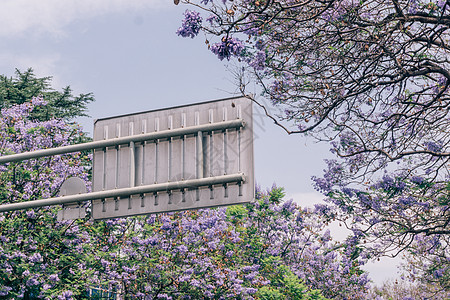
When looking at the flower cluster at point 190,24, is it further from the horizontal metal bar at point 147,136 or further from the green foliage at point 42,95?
the green foliage at point 42,95

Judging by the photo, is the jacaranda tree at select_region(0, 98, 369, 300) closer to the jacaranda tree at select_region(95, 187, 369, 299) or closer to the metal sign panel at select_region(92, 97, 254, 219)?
the jacaranda tree at select_region(95, 187, 369, 299)

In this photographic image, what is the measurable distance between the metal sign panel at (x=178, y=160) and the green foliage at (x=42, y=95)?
25533 mm

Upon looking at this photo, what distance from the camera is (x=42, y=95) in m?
32.4

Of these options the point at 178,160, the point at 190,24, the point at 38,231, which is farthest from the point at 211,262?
the point at 178,160

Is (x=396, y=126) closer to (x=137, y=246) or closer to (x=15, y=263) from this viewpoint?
(x=137, y=246)

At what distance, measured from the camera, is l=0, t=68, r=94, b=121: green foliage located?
33094mm

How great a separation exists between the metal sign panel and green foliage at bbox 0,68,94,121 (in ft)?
83.8

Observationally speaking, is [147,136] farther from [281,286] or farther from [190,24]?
[281,286]

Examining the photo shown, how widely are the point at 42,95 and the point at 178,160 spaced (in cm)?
2660

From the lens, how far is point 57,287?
19.8 metres

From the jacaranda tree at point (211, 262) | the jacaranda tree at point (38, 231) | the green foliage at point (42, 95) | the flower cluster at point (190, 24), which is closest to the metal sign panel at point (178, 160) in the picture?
the flower cluster at point (190, 24)

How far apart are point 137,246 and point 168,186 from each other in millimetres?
13582

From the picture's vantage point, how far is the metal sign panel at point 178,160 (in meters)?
7.39

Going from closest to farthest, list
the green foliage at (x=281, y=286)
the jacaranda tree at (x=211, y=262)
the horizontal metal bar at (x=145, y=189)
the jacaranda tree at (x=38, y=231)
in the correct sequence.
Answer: the horizontal metal bar at (x=145, y=189)
the jacaranda tree at (x=38, y=231)
the jacaranda tree at (x=211, y=262)
the green foliage at (x=281, y=286)
